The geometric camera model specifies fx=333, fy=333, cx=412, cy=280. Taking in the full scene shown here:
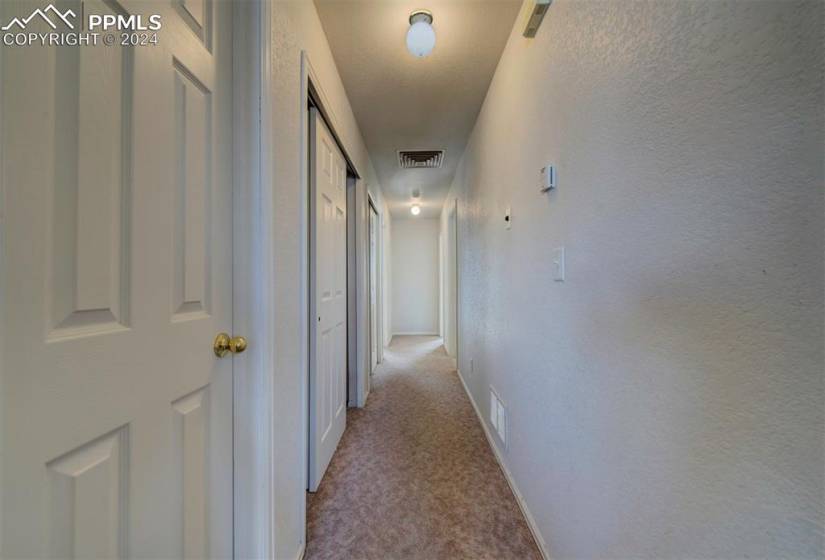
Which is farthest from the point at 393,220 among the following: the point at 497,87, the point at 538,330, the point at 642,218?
the point at 642,218

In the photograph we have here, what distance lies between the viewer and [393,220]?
6.88 metres

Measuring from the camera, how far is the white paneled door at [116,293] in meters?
0.49

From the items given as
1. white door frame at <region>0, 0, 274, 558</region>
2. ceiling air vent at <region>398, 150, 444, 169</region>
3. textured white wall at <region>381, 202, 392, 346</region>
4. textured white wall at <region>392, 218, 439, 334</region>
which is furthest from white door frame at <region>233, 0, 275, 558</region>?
textured white wall at <region>392, 218, 439, 334</region>

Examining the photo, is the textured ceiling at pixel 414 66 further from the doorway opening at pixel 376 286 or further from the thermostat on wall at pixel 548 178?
the doorway opening at pixel 376 286

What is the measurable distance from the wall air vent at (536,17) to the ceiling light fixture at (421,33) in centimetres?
44

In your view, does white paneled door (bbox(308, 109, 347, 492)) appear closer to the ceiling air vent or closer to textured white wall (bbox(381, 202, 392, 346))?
the ceiling air vent

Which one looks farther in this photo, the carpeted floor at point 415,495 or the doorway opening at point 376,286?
the doorway opening at point 376,286

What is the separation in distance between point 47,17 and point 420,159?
315 cm

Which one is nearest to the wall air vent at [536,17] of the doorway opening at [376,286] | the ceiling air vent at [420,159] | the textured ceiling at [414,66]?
the textured ceiling at [414,66]

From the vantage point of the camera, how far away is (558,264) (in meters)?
1.23

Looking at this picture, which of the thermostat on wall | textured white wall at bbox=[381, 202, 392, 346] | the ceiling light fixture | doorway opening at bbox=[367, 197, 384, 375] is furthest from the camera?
textured white wall at bbox=[381, 202, 392, 346]

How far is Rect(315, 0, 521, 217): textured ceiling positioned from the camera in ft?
5.28

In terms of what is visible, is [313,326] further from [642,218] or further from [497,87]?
[497,87]

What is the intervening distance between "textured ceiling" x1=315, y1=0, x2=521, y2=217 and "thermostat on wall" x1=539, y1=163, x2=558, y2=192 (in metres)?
0.88
